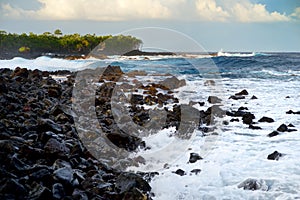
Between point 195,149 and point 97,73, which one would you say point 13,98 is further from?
point 97,73

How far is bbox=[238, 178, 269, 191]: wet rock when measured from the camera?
147 inches

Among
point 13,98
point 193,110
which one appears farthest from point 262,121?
point 13,98

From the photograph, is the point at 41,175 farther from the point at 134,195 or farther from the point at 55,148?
the point at 134,195

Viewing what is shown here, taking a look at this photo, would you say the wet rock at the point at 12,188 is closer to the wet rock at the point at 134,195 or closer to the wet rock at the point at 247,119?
the wet rock at the point at 134,195

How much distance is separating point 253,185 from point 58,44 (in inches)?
2034

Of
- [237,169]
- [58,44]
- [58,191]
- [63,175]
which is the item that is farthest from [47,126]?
[58,44]

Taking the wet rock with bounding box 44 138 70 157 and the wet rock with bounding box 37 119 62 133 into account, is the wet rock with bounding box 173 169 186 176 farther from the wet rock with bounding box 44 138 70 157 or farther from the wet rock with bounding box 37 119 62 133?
the wet rock with bounding box 37 119 62 133

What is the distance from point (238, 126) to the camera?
6707 millimetres

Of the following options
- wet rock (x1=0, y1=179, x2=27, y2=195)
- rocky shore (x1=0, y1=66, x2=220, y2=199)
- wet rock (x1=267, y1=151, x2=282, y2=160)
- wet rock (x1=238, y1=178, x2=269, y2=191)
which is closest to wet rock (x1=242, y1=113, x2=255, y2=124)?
rocky shore (x1=0, y1=66, x2=220, y2=199)

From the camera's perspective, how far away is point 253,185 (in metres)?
3.76

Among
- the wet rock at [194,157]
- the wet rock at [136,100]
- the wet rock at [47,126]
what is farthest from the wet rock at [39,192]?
the wet rock at [136,100]

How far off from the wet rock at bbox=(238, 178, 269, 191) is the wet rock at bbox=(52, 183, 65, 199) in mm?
2002

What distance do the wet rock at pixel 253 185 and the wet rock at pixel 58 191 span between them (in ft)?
6.57

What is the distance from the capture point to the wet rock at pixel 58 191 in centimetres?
278
